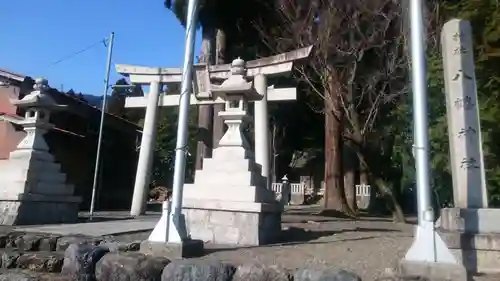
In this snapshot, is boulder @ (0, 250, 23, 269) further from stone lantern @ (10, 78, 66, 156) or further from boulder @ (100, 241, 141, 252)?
stone lantern @ (10, 78, 66, 156)

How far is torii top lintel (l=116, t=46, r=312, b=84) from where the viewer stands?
15.0m

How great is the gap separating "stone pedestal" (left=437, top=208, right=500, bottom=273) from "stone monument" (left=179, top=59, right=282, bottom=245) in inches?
124

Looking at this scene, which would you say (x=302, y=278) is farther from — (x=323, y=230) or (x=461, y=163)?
(x=323, y=230)

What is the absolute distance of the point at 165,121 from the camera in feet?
126

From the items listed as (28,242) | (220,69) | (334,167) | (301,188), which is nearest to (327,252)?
(28,242)

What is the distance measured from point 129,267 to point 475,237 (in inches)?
174

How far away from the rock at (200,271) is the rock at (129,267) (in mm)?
208

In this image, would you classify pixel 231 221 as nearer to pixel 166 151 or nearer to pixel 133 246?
pixel 133 246

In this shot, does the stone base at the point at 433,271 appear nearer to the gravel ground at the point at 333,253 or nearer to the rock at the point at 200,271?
the gravel ground at the point at 333,253

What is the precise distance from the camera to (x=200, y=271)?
529cm

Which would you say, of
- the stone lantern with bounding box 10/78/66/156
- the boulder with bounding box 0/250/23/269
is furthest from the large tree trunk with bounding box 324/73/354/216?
the boulder with bounding box 0/250/23/269

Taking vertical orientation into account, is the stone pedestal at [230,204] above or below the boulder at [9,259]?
above

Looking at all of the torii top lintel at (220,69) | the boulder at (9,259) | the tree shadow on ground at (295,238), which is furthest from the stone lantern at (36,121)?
the tree shadow on ground at (295,238)

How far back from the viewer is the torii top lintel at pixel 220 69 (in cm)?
1496
